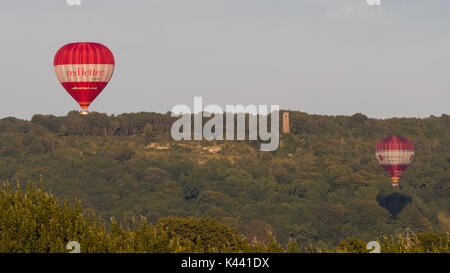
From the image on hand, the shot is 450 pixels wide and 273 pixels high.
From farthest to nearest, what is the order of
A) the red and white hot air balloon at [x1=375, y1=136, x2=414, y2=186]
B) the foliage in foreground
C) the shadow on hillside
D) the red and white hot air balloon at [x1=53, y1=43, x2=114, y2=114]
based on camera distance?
the shadow on hillside
the red and white hot air balloon at [x1=375, y1=136, x2=414, y2=186]
the red and white hot air balloon at [x1=53, y1=43, x2=114, y2=114]
the foliage in foreground

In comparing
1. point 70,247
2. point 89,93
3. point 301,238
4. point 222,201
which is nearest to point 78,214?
point 70,247

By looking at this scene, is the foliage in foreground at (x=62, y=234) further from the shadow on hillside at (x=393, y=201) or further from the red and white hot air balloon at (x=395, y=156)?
the shadow on hillside at (x=393, y=201)

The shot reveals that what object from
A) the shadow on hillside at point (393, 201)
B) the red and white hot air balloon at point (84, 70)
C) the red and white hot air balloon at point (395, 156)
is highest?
the red and white hot air balloon at point (84, 70)

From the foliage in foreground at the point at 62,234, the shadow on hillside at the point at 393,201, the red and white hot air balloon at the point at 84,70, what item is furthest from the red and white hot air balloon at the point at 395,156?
the foliage in foreground at the point at 62,234

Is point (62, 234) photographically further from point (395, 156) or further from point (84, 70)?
point (395, 156)

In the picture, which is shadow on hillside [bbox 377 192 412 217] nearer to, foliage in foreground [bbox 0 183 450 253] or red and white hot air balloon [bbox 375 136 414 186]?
red and white hot air balloon [bbox 375 136 414 186]

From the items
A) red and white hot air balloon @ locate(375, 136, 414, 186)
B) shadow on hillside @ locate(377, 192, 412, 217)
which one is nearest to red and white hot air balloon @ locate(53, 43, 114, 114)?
red and white hot air balloon @ locate(375, 136, 414, 186)

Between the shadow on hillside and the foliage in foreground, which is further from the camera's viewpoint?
the shadow on hillside
